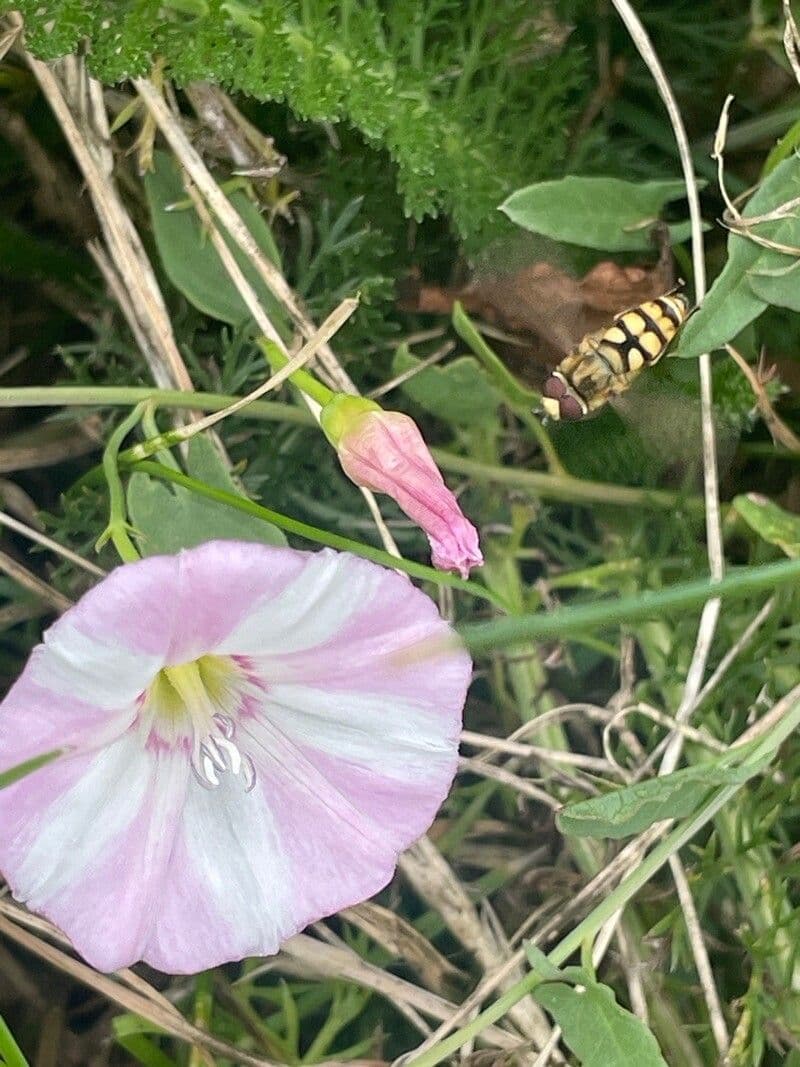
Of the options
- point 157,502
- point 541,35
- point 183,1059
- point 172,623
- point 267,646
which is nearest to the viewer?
point 172,623

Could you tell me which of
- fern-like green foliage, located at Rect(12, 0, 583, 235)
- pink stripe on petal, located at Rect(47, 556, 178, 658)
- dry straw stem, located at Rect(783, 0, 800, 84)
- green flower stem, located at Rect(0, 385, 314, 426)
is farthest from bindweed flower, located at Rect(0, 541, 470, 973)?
dry straw stem, located at Rect(783, 0, 800, 84)

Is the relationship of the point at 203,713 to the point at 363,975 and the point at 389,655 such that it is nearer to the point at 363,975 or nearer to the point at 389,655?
the point at 389,655

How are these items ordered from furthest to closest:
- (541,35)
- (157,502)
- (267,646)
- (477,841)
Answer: (477,841) < (541,35) < (157,502) < (267,646)

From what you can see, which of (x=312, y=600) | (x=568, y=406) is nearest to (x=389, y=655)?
(x=312, y=600)

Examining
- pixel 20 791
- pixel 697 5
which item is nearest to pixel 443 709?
pixel 20 791

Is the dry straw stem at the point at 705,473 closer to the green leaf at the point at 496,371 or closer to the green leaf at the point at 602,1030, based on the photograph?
the green leaf at the point at 496,371

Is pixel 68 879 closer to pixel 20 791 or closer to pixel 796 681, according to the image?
pixel 20 791
